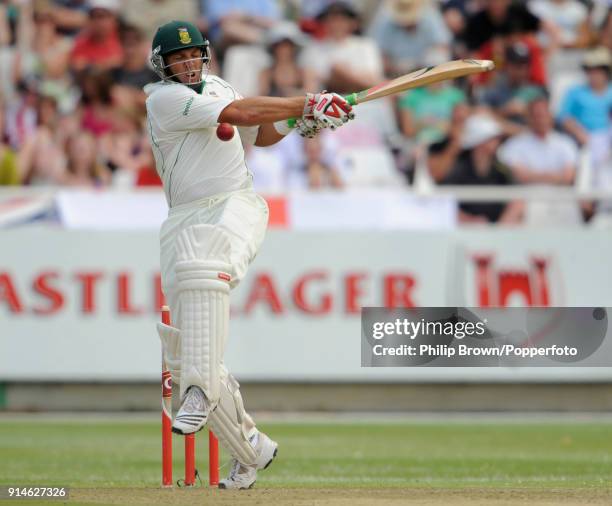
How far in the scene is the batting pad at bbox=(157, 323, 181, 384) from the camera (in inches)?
276

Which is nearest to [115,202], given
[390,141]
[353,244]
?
[353,244]

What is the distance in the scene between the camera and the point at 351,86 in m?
16.3

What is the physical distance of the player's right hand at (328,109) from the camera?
22.1 feet

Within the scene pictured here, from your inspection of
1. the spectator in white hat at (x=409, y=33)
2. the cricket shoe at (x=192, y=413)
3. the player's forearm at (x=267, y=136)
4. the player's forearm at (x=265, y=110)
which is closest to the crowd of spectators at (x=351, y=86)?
the spectator in white hat at (x=409, y=33)

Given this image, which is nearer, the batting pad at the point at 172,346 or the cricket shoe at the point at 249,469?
the batting pad at the point at 172,346

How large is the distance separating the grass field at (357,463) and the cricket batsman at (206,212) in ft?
1.24

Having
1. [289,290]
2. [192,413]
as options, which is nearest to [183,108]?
[192,413]

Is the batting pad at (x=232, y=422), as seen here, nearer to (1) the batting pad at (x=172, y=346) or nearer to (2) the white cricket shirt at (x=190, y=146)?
(1) the batting pad at (x=172, y=346)

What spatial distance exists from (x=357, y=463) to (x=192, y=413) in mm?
3597

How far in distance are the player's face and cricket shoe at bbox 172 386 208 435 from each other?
4.73 feet

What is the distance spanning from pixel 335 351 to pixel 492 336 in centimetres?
598

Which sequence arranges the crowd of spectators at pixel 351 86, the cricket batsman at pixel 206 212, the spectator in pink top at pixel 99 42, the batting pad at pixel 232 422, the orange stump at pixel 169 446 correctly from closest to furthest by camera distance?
the cricket batsman at pixel 206 212
the batting pad at pixel 232 422
the orange stump at pixel 169 446
the crowd of spectators at pixel 351 86
the spectator in pink top at pixel 99 42

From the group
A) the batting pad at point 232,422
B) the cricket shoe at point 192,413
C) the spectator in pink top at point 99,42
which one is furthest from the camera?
the spectator in pink top at point 99,42

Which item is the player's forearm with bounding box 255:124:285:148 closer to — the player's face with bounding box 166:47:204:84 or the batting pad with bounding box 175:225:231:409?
the player's face with bounding box 166:47:204:84
